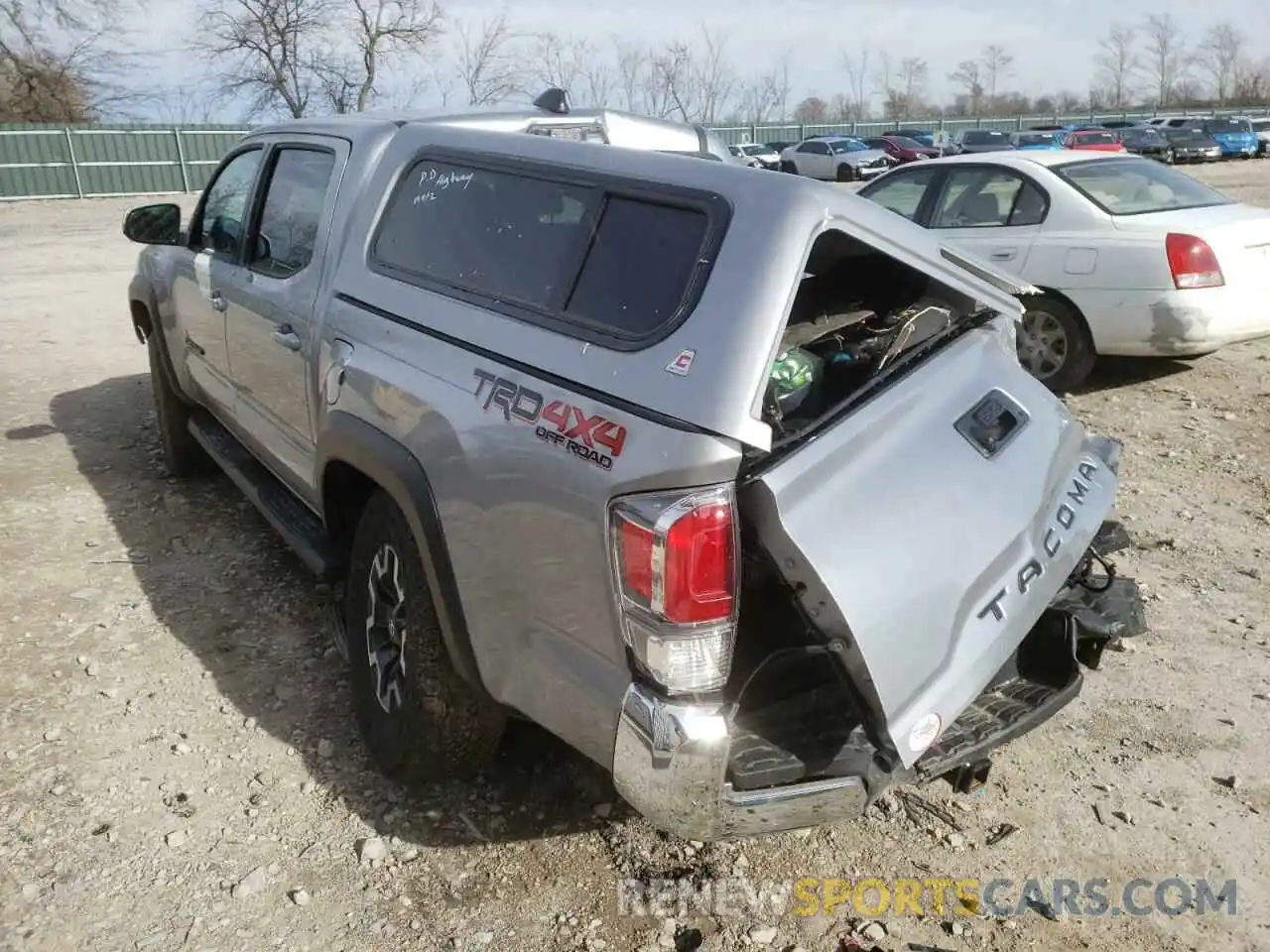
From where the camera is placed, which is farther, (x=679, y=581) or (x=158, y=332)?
(x=158, y=332)

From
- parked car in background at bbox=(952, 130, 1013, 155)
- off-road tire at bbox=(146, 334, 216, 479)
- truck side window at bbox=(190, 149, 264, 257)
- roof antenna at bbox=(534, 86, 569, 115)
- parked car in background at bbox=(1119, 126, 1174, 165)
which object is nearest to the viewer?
roof antenna at bbox=(534, 86, 569, 115)

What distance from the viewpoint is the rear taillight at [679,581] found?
6.82ft

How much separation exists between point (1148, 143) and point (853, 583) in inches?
1615

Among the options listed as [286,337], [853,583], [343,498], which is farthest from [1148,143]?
[853,583]

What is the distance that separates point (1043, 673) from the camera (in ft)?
9.43

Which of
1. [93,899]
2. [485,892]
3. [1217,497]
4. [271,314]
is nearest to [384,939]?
[485,892]

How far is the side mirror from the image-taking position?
4906mm

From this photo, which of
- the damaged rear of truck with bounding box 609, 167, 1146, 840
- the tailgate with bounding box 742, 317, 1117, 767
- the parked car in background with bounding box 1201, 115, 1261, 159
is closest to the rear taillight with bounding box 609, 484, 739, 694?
the damaged rear of truck with bounding box 609, 167, 1146, 840

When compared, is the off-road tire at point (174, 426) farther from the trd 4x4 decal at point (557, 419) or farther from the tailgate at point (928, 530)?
the tailgate at point (928, 530)

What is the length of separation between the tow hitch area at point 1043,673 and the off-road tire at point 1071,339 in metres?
4.12

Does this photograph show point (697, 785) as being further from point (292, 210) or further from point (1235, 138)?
point (1235, 138)

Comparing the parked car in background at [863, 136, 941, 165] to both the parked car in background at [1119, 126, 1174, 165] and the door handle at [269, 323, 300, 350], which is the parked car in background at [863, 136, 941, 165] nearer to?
the parked car in background at [1119, 126, 1174, 165]

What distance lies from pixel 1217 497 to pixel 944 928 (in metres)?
3.57

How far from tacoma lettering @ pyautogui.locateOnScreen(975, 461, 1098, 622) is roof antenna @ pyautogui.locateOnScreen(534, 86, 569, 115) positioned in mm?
2515
